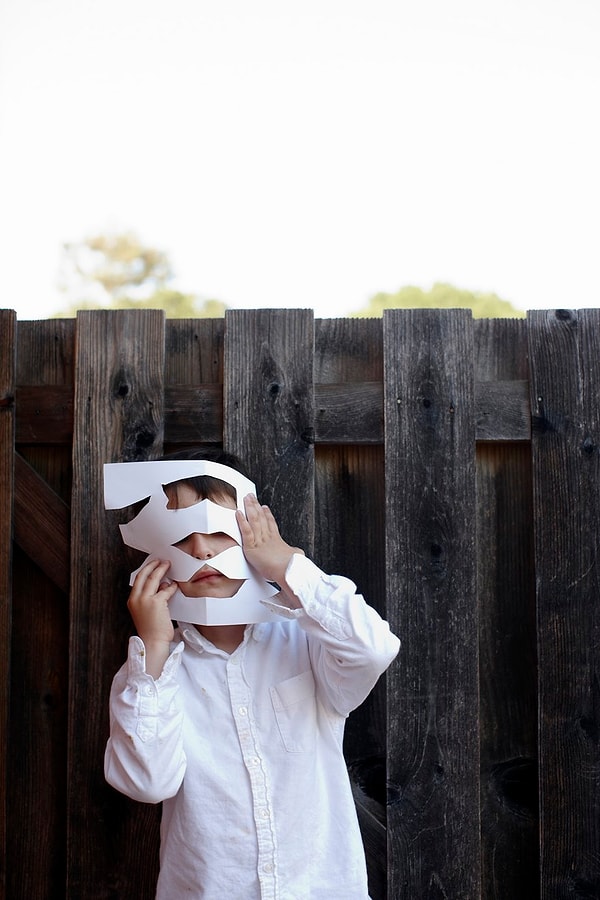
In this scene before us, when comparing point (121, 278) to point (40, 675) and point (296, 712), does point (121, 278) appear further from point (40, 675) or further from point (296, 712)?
point (296, 712)

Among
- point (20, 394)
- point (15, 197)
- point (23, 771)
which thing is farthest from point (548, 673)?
point (15, 197)

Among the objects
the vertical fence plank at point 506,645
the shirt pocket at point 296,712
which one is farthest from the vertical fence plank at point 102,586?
the vertical fence plank at point 506,645

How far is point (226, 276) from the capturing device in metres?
15.5

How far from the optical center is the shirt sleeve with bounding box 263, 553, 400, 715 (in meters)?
1.89

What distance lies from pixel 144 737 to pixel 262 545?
0.53 meters

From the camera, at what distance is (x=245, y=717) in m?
2.00

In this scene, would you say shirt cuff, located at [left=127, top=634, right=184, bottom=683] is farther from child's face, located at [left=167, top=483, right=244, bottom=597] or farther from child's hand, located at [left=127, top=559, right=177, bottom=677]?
child's face, located at [left=167, top=483, right=244, bottom=597]

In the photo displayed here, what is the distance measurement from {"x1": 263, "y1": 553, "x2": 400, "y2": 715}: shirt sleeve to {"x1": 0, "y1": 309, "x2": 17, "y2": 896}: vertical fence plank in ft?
2.99

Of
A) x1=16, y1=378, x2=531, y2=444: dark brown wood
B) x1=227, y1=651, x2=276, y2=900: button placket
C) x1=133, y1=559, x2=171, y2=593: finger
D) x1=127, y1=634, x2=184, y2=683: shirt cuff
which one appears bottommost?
x1=227, y1=651, x2=276, y2=900: button placket

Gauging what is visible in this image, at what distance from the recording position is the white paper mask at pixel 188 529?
2.01 metres

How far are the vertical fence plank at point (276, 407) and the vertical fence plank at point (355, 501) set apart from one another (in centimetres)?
7

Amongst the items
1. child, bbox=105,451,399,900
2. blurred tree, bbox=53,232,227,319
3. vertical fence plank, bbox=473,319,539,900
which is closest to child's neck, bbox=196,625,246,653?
child, bbox=105,451,399,900

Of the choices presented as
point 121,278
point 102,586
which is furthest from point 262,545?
point 121,278

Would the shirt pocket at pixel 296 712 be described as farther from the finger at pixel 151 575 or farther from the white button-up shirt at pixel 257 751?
the finger at pixel 151 575
